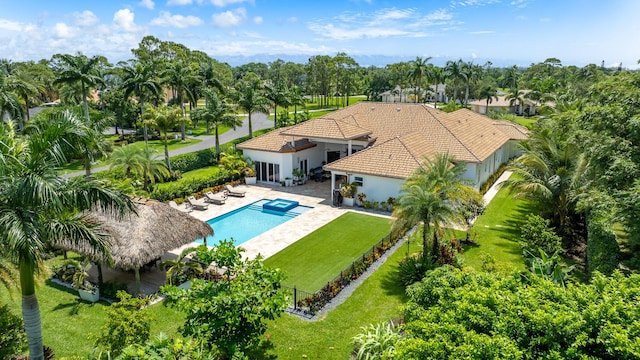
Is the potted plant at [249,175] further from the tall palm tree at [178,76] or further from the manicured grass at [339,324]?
the manicured grass at [339,324]

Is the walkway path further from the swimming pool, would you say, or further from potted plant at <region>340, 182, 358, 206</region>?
potted plant at <region>340, 182, 358, 206</region>

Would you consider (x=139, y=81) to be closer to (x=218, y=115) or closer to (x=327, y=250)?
Result: (x=218, y=115)

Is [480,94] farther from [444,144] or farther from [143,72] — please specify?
[143,72]

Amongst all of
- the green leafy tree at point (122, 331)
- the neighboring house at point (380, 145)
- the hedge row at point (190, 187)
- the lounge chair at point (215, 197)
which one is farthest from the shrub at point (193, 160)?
the green leafy tree at point (122, 331)

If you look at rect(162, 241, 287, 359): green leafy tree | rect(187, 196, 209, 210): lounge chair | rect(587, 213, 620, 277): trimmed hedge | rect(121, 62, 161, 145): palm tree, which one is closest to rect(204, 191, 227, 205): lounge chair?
rect(187, 196, 209, 210): lounge chair

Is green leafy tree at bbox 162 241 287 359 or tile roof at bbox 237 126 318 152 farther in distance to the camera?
tile roof at bbox 237 126 318 152

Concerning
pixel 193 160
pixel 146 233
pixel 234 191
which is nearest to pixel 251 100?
pixel 193 160
